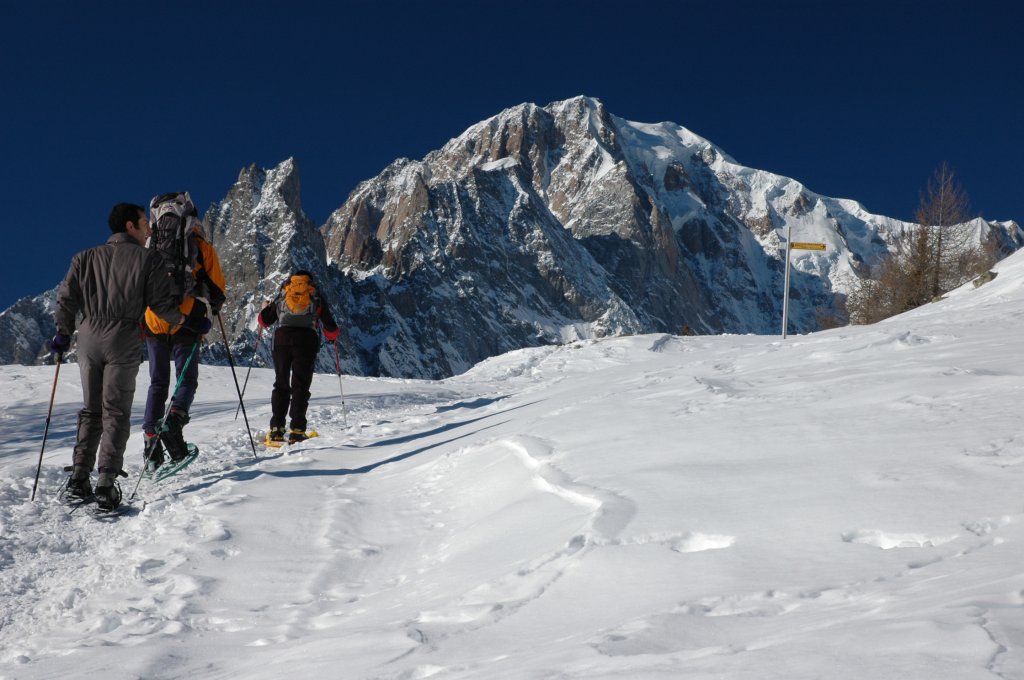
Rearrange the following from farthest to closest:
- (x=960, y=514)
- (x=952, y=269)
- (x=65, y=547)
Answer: (x=952, y=269) → (x=65, y=547) → (x=960, y=514)

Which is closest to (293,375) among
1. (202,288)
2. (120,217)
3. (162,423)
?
(202,288)

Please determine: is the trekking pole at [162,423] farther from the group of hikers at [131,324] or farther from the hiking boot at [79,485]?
the hiking boot at [79,485]

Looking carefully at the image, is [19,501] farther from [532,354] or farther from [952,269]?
[952,269]

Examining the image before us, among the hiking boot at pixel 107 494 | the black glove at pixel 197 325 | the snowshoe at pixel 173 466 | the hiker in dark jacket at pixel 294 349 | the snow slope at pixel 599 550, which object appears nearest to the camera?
the snow slope at pixel 599 550

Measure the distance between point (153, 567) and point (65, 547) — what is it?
0.81 m

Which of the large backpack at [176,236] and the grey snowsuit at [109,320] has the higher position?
the large backpack at [176,236]

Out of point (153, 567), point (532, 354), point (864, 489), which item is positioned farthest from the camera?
point (532, 354)

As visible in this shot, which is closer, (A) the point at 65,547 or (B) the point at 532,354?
(A) the point at 65,547

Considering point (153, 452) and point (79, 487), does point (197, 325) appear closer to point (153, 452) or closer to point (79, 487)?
point (153, 452)

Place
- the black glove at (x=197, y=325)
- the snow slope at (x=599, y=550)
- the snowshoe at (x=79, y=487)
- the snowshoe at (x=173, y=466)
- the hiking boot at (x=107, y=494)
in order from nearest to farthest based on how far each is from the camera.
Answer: the snow slope at (x=599, y=550), the hiking boot at (x=107, y=494), the snowshoe at (x=79, y=487), the snowshoe at (x=173, y=466), the black glove at (x=197, y=325)

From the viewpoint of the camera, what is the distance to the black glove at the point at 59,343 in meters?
5.45

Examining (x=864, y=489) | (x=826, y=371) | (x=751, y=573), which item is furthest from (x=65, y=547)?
(x=826, y=371)

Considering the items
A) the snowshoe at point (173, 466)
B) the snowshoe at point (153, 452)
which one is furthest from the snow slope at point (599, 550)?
the snowshoe at point (153, 452)

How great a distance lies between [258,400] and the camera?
1250cm
